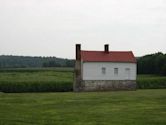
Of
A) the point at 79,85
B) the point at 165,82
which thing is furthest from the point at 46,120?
the point at 165,82

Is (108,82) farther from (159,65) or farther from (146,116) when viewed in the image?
(146,116)

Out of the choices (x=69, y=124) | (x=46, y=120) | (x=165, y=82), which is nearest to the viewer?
(x=69, y=124)

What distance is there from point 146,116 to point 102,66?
3840 cm

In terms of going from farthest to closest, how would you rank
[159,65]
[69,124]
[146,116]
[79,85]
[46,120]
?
[159,65], [79,85], [146,116], [46,120], [69,124]

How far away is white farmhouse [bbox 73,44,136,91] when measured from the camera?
202ft

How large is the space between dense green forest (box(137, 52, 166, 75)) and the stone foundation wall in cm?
2245

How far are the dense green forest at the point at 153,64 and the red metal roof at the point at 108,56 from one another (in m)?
21.2

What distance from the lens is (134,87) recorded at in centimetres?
6350

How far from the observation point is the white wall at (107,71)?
61.4 m

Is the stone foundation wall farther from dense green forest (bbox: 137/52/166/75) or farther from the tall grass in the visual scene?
dense green forest (bbox: 137/52/166/75)

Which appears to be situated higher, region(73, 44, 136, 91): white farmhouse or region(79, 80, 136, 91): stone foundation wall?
region(73, 44, 136, 91): white farmhouse

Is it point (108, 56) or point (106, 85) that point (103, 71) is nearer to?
point (106, 85)

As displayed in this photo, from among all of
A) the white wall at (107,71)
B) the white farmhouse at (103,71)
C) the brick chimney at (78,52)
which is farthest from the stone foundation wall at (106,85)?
the brick chimney at (78,52)

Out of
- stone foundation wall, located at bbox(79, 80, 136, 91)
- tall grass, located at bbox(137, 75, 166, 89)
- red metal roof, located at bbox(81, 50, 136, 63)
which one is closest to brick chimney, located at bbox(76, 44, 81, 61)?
red metal roof, located at bbox(81, 50, 136, 63)
